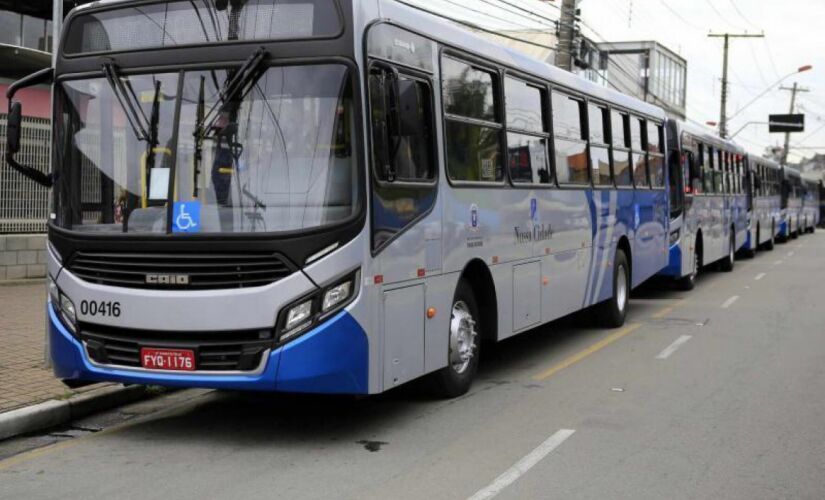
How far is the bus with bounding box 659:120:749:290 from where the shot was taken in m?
17.2

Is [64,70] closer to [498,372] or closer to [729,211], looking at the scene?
[498,372]

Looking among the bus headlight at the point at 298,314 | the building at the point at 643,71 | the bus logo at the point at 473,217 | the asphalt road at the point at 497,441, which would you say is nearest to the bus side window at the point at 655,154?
the asphalt road at the point at 497,441

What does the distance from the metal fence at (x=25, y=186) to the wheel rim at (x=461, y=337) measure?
954 cm

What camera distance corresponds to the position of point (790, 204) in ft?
133

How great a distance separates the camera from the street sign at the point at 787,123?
207ft

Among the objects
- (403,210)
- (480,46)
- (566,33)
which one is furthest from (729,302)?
(403,210)

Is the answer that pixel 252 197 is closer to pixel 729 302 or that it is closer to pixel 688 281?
pixel 729 302

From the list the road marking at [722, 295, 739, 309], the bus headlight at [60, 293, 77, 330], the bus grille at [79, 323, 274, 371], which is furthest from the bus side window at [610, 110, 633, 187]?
the bus headlight at [60, 293, 77, 330]

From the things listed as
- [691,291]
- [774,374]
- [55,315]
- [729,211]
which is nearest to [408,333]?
[55,315]

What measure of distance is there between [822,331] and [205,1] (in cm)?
950

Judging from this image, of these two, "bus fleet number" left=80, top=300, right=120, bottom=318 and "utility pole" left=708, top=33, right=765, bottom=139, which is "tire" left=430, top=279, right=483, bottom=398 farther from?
"utility pole" left=708, top=33, right=765, bottom=139

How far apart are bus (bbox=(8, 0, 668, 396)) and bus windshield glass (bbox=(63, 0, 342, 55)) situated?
0.04ft

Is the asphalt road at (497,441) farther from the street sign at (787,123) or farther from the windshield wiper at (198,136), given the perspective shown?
the street sign at (787,123)

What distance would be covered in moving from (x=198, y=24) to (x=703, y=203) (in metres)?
14.4
